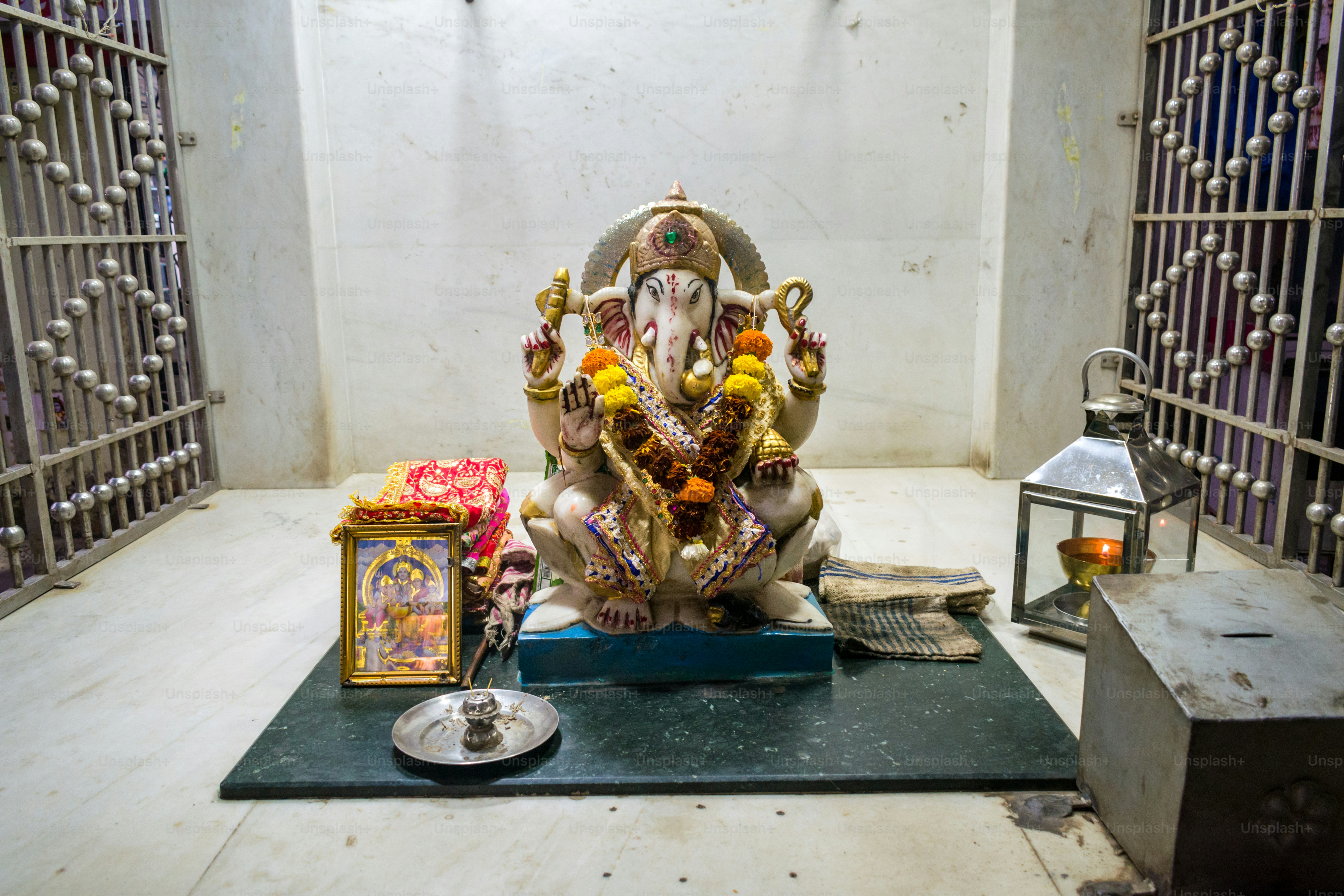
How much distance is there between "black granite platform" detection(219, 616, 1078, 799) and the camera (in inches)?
108

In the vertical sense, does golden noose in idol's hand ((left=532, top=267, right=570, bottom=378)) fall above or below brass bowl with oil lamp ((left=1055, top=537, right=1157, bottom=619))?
above

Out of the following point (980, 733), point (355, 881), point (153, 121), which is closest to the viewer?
point (355, 881)

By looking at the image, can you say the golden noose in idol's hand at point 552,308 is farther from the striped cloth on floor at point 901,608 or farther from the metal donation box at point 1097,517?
the metal donation box at point 1097,517

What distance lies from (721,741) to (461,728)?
79 centimetres

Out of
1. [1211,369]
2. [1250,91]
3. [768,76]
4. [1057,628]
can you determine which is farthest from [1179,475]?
[768,76]

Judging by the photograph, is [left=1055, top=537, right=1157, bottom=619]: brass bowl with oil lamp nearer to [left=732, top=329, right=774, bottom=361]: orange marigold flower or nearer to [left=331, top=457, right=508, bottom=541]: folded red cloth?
[left=732, top=329, right=774, bottom=361]: orange marigold flower

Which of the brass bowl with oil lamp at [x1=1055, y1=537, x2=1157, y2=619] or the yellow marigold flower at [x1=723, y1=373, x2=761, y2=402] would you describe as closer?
the yellow marigold flower at [x1=723, y1=373, x2=761, y2=402]

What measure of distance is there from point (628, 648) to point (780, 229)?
11.2 feet

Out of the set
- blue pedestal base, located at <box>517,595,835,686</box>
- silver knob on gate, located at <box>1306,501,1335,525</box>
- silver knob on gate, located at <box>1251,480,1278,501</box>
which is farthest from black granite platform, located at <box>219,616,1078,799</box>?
silver knob on gate, located at <box>1251,480,1278,501</box>

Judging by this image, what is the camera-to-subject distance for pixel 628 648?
3314mm

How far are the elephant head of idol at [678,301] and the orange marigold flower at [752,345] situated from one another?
0.11 meters

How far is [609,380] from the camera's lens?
3.21m

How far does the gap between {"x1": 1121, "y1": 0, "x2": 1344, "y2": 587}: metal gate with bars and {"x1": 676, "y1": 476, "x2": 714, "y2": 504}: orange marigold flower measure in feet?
8.34

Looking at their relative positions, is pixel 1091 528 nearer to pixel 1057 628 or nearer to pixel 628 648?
pixel 1057 628
